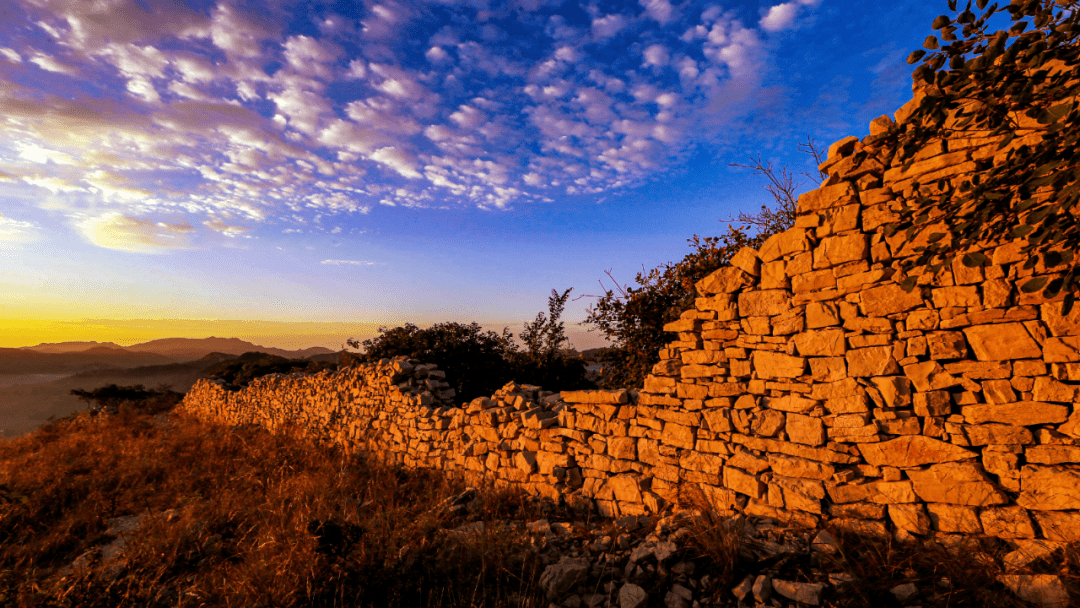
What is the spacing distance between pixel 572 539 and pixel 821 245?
132 inches

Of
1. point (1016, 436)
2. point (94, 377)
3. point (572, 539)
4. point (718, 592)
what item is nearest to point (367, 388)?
point (572, 539)

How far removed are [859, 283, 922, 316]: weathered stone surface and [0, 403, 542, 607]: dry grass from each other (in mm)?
3314

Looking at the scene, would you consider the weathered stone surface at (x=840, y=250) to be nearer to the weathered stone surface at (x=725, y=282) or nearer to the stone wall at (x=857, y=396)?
the stone wall at (x=857, y=396)

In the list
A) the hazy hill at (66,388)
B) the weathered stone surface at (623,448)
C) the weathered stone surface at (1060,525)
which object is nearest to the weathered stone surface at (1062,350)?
the weathered stone surface at (1060,525)

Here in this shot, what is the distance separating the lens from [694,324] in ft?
15.4

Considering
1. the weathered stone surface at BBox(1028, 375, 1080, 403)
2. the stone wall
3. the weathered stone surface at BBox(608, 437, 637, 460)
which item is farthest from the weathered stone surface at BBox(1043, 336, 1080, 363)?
the weathered stone surface at BBox(608, 437, 637, 460)

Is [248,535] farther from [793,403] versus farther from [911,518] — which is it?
[911,518]

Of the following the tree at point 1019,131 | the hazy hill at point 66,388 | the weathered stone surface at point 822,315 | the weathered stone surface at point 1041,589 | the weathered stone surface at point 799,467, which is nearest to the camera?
the tree at point 1019,131

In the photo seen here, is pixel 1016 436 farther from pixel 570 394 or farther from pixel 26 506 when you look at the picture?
pixel 26 506

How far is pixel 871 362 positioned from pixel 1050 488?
1.19 m

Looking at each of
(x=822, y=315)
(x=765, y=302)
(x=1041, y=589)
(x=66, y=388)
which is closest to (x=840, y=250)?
(x=822, y=315)

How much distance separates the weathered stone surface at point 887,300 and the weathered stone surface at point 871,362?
0.30 m

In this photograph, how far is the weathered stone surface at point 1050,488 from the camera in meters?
2.94

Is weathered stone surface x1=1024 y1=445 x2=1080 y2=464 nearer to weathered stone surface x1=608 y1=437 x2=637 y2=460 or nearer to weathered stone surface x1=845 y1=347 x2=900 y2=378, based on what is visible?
weathered stone surface x1=845 y1=347 x2=900 y2=378
